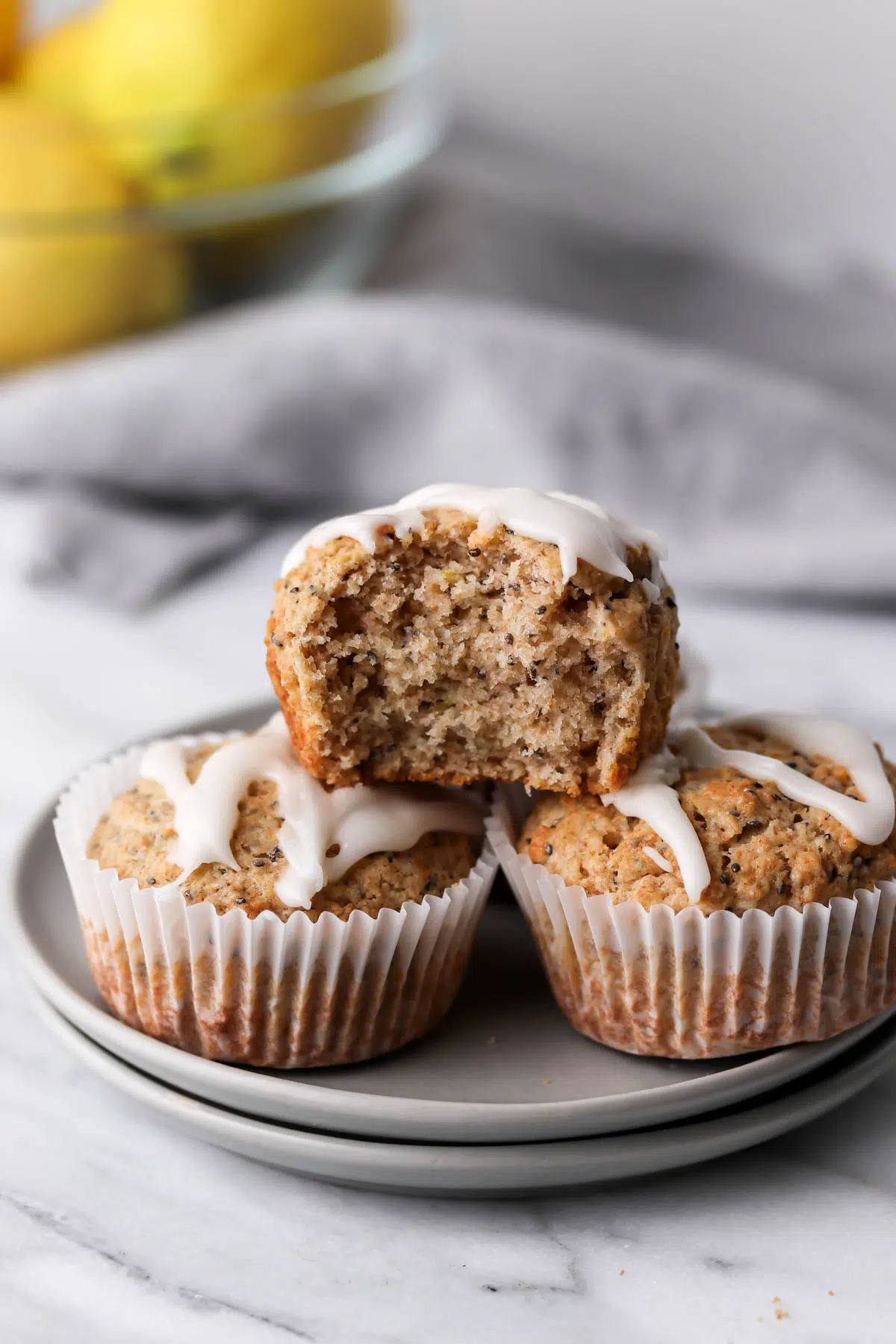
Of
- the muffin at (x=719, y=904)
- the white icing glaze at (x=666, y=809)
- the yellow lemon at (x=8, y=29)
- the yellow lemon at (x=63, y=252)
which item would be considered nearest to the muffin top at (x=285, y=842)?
the muffin at (x=719, y=904)

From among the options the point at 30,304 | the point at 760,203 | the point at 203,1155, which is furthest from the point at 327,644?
the point at 760,203

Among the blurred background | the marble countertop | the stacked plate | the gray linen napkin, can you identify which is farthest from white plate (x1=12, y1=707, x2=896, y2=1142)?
the gray linen napkin

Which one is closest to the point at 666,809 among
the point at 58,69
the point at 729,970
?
the point at 729,970

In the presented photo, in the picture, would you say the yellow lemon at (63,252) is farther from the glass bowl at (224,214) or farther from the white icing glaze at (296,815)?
the white icing glaze at (296,815)

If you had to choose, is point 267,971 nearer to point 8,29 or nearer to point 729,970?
point 729,970

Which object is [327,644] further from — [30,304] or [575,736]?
[30,304]

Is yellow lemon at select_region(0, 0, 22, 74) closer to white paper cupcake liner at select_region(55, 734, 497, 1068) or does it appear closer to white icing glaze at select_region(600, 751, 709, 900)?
white paper cupcake liner at select_region(55, 734, 497, 1068)
